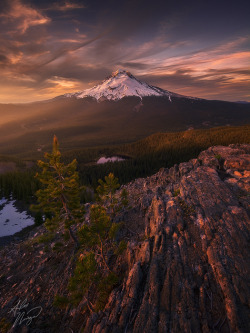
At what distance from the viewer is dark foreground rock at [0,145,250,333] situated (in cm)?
945

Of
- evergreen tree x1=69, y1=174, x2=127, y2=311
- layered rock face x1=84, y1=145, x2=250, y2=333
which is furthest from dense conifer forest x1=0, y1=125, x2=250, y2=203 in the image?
layered rock face x1=84, y1=145, x2=250, y2=333

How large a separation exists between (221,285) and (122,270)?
25.1 ft

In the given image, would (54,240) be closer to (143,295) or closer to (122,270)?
(122,270)

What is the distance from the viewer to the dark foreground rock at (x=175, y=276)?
9.45 metres

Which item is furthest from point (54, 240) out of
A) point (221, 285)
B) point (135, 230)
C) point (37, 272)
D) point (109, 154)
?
point (109, 154)

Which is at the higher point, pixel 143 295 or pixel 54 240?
pixel 143 295

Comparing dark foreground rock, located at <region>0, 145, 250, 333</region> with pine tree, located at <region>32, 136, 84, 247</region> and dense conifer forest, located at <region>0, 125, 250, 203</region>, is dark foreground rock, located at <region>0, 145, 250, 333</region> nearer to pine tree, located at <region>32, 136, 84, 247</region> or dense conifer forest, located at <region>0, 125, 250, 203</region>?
pine tree, located at <region>32, 136, 84, 247</region>

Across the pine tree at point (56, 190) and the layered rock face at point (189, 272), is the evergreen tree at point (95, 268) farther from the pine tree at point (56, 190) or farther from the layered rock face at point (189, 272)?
the pine tree at point (56, 190)

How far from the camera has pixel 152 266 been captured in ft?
40.0
